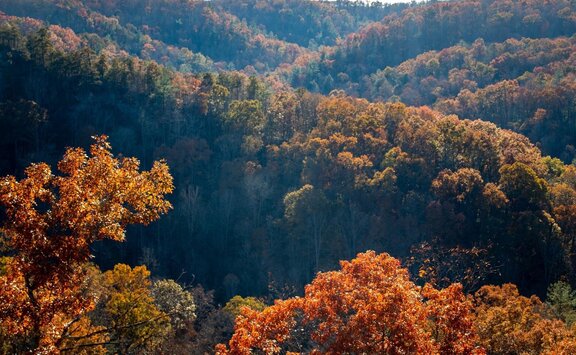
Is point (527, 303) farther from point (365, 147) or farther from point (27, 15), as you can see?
point (27, 15)

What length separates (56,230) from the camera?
8.48 metres

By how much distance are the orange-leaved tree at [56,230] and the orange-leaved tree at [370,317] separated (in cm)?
395

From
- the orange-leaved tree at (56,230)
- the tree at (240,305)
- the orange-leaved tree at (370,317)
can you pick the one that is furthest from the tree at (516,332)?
the tree at (240,305)

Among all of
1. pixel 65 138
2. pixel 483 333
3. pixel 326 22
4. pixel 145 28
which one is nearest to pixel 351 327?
pixel 483 333

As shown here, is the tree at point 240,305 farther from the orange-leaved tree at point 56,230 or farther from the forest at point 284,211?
the orange-leaved tree at point 56,230

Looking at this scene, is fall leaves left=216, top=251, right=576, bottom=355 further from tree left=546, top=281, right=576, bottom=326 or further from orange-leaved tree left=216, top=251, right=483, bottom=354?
tree left=546, top=281, right=576, bottom=326

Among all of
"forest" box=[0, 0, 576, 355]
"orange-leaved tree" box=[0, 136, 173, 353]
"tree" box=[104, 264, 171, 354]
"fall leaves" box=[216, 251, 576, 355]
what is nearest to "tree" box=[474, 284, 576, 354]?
"forest" box=[0, 0, 576, 355]

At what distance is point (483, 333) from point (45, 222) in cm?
1723

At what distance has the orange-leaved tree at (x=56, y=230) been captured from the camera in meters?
8.16

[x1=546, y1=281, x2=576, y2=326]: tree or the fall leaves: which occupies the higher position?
the fall leaves

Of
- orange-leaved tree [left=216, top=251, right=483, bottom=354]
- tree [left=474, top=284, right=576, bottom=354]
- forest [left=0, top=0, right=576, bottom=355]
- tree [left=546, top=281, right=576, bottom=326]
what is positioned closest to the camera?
forest [left=0, top=0, right=576, bottom=355]

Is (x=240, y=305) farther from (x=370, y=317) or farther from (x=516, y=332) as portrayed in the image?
(x=370, y=317)

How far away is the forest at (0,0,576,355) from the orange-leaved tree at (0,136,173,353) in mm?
29

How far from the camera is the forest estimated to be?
920 cm
